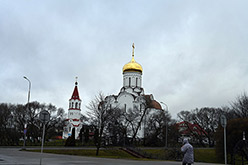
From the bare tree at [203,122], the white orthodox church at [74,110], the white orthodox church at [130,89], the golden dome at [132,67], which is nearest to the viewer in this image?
the bare tree at [203,122]

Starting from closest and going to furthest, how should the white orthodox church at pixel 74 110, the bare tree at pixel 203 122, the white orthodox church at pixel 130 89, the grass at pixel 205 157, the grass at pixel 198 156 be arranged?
the grass at pixel 198 156, the grass at pixel 205 157, the bare tree at pixel 203 122, the white orthodox church at pixel 130 89, the white orthodox church at pixel 74 110

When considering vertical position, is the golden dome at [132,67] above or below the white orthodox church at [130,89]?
above

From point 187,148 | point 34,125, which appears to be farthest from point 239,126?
point 34,125

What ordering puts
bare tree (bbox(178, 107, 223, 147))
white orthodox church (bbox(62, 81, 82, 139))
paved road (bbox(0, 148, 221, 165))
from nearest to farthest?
paved road (bbox(0, 148, 221, 165))
bare tree (bbox(178, 107, 223, 147))
white orthodox church (bbox(62, 81, 82, 139))

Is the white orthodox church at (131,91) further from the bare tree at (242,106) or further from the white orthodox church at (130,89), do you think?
the bare tree at (242,106)

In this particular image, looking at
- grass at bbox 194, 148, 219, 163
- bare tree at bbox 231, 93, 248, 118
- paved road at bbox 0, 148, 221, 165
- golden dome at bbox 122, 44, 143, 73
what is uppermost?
golden dome at bbox 122, 44, 143, 73

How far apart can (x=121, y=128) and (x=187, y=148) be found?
1457 inches

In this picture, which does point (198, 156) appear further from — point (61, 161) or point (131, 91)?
point (131, 91)

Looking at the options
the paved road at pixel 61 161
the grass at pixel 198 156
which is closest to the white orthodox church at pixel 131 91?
the grass at pixel 198 156

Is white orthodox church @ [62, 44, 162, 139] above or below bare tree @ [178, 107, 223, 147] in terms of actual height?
above

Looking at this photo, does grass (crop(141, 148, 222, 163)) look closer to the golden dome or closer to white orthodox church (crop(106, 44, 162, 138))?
white orthodox church (crop(106, 44, 162, 138))

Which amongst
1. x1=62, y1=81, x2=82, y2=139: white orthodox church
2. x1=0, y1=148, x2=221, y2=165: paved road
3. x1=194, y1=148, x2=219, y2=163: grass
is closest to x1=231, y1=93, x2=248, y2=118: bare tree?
x1=194, y1=148, x2=219, y2=163: grass

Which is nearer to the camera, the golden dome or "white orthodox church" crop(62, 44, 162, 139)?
"white orthodox church" crop(62, 44, 162, 139)

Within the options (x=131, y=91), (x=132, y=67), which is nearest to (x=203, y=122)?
(x=131, y=91)
